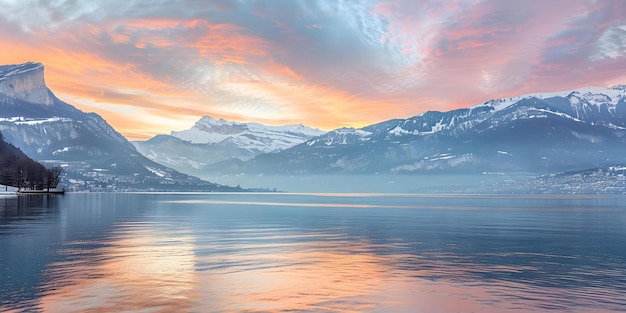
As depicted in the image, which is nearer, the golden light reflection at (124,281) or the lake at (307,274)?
the golden light reflection at (124,281)

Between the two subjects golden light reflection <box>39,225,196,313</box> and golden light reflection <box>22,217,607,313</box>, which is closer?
golden light reflection <box>39,225,196,313</box>

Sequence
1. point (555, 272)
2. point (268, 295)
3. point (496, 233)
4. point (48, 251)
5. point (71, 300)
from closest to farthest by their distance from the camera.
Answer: point (71, 300) → point (268, 295) → point (555, 272) → point (48, 251) → point (496, 233)

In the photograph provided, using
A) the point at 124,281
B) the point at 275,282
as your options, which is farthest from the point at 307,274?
the point at 124,281

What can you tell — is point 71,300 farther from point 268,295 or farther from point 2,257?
point 2,257

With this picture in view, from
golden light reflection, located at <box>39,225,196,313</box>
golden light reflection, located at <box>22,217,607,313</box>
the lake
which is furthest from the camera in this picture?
the lake

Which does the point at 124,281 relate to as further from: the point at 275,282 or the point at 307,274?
the point at 307,274

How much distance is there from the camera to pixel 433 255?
61.7 metres

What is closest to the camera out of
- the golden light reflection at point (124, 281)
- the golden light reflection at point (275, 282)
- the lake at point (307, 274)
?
the golden light reflection at point (124, 281)

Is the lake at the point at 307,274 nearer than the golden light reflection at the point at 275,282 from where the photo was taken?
No

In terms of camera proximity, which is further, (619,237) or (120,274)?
(619,237)

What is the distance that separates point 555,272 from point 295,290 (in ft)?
79.1

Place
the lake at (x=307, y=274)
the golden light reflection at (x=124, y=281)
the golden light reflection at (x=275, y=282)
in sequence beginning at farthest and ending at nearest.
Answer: the lake at (x=307, y=274), the golden light reflection at (x=275, y=282), the golden light reflection at (x=124, y=281)

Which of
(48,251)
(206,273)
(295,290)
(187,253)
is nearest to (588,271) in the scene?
(295,290)

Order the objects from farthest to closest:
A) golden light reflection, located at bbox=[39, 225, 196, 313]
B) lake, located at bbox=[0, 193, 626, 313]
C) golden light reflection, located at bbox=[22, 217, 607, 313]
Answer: lake, located at bbox=[0, 193, 626, 313]
golden light reflection, located at bbox=[22, 217, 607, 313]
golden light reflection, located at bbox=[39, 225, 196, 313]
